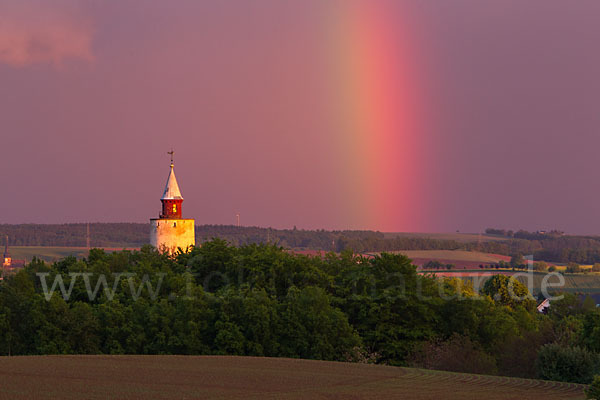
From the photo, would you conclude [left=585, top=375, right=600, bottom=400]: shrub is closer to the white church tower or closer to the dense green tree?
the dense green tree

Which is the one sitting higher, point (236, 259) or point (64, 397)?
point (236, 259)

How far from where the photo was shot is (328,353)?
6719cm

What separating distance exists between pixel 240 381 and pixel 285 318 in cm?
2289

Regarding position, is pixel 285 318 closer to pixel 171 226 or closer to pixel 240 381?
pixel 240 381

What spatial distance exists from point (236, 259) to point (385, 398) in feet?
157

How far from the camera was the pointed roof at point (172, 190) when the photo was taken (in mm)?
145625

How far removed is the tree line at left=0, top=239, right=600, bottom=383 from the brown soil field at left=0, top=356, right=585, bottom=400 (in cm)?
1085

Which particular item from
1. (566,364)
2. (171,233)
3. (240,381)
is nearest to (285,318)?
(240,381)

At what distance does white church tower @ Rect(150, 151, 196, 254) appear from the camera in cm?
14250

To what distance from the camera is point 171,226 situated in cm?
14300

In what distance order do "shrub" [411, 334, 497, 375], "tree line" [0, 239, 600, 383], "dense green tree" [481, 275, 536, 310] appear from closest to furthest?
1. "shrub" [411, 334, 497, 375]
2. "tree line" [0, 239, 600, 383]
3. "dense green tree" [481, 275, 536, 310]

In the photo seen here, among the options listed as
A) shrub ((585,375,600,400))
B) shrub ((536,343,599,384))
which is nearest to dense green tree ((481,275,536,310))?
shrub ((536,343,599,384))

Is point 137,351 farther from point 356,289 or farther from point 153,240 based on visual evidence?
point 153,240

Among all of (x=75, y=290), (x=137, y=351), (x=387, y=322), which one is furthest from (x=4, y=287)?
(x=387, y=322)
